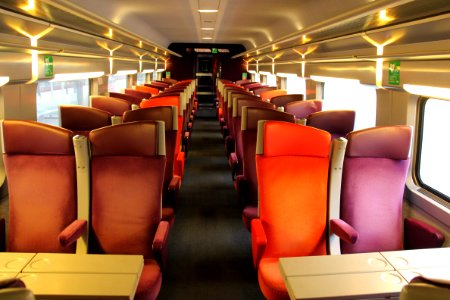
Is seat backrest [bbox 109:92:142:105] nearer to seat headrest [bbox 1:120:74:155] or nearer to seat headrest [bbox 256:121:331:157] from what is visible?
seat headrest [bbox 1:120:74:155]

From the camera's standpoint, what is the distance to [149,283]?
2732mm

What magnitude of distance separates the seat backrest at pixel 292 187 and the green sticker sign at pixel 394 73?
1.05 meters

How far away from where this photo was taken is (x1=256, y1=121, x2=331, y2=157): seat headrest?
10.7ft

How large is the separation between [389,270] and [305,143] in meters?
1.31

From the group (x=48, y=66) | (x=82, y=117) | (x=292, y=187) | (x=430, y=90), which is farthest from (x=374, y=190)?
(x=48, y=66)

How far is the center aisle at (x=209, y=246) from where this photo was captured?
3.80 meters

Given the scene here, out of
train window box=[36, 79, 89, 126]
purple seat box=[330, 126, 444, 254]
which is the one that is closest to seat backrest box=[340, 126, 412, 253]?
purple seat box=[330, 126, 444, 254]

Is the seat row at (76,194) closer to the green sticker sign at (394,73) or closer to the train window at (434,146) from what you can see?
the green sticker sign at (394,73)

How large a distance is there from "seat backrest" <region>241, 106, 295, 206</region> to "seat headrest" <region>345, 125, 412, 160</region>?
134cm

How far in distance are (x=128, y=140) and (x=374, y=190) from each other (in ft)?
5.62

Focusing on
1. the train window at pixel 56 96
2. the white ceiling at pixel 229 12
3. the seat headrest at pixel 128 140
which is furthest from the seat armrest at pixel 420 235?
the train window at pixel 56 96

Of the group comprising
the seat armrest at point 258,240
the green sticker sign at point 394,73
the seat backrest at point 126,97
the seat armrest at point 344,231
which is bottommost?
the seat armrest at point 258,240

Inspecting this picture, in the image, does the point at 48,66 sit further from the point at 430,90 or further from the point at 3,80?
the point at 430,90

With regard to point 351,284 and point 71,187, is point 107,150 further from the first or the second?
point 351,284
